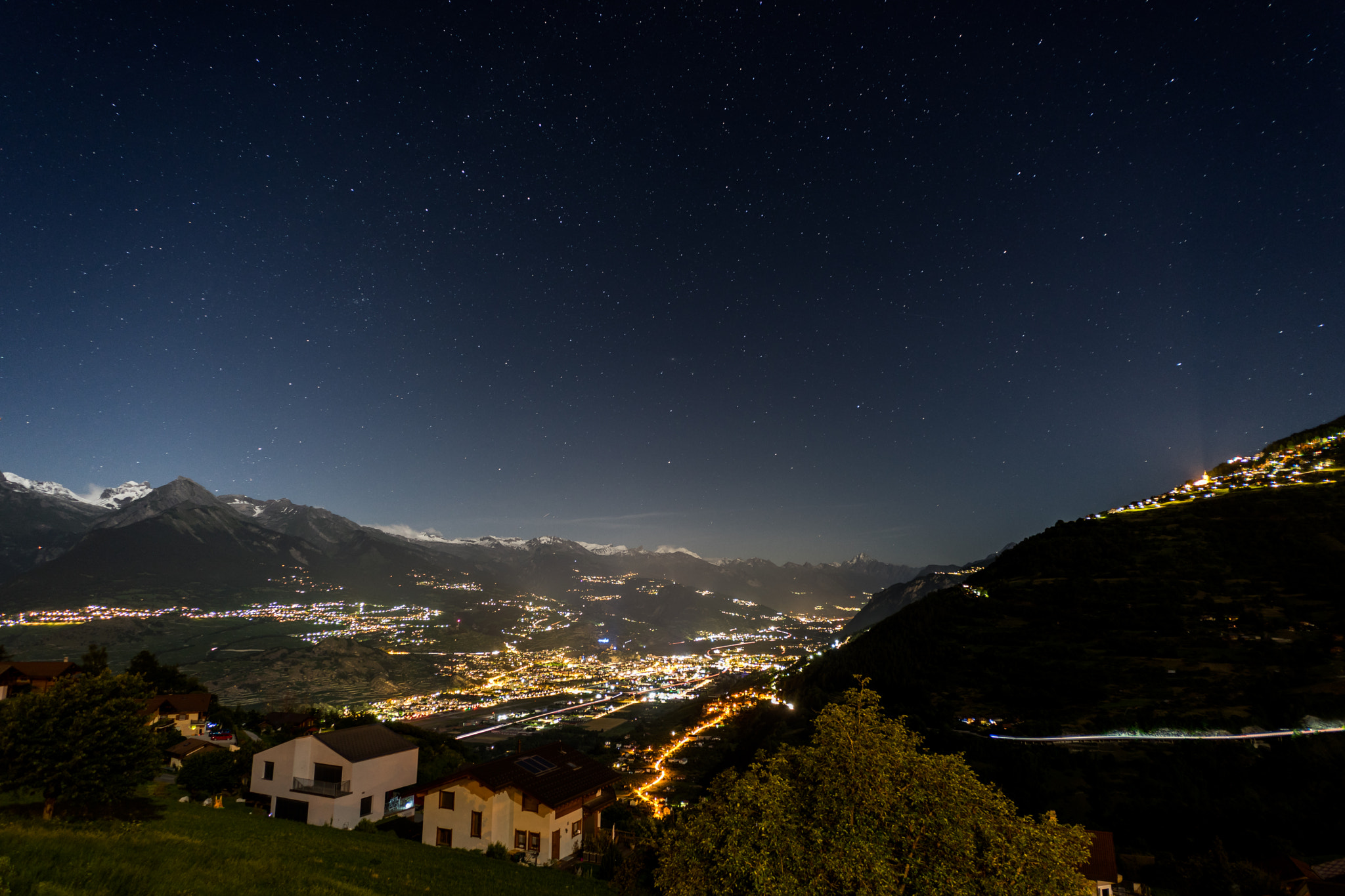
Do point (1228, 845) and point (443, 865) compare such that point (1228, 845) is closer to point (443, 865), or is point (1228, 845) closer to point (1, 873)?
point (443, 865)

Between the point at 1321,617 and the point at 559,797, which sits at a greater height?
the point at 1321,617

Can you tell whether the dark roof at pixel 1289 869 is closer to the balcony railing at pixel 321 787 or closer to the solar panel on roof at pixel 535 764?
the solar panel on roof at pixel 535 764

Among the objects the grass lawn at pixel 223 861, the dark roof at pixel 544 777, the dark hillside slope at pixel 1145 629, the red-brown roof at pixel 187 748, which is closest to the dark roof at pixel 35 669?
the red-brown roof at pixel 187 748

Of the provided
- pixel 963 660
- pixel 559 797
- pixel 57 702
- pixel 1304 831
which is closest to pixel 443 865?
pixel 559 797

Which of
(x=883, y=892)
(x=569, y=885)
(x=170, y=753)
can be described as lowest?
(x=170, y=753)

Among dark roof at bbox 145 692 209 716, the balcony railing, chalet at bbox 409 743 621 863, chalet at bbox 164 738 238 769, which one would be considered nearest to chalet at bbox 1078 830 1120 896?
chalet at bbox 409 743 621 863

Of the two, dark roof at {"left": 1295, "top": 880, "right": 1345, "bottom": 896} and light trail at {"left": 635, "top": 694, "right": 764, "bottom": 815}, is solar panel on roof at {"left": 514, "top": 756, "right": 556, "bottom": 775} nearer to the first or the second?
light trail at {"left": 635, "top": 694, "right": 764, "bottom": 815}
